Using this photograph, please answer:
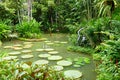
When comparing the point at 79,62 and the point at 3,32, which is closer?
the point at 79,62

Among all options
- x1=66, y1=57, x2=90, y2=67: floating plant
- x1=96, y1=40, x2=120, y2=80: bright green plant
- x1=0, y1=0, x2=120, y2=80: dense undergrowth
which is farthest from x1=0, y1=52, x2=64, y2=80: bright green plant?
x1=66, y1=57, x2=90, y2=67: floating plant

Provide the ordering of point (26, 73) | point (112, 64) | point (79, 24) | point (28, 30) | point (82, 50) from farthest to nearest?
1. point (28, 30)
2. point (79, 24)
3. point (82, 50)
4. point (112, 64)
5. point (26, 73)

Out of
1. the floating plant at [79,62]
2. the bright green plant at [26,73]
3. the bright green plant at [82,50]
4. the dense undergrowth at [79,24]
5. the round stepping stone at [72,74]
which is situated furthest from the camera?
the bright green plant at [82,50]

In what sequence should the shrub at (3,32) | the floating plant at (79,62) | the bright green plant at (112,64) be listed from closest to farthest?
1. the bright green plant at (112,64)
2. the floating plant at (79,62)
3. the shrub at (3,32)

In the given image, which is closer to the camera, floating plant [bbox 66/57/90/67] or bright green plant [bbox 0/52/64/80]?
bright green plant [bbox 0/52/64/80]

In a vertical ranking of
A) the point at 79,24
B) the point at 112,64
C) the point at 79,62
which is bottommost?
the point at 79,62

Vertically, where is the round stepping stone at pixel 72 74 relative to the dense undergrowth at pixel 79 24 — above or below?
below

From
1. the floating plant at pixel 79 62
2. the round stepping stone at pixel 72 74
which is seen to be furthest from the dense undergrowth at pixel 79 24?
the round stepping stone at pixel 72 74

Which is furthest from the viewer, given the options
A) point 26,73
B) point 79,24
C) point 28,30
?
point 28,30

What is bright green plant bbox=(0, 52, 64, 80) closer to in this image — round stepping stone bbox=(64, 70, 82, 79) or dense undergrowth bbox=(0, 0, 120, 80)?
dense undergrowth bbox=(0, 0, 120, 80)

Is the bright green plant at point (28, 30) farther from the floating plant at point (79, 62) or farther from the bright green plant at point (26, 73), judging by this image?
the bright green plant at point (26, 73)

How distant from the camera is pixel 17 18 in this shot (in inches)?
416

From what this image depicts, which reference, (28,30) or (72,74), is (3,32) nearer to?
(28,30)

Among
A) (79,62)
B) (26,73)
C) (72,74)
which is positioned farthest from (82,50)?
(26,73)
